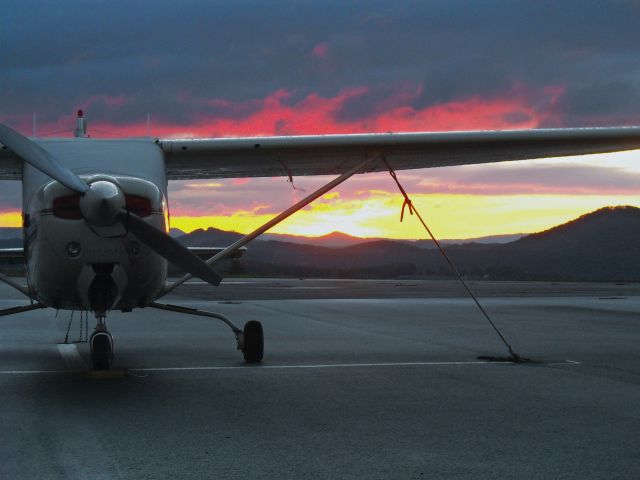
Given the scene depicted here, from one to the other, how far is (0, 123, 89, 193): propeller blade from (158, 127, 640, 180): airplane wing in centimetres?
253

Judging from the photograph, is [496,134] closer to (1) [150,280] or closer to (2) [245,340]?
(2) [245,340]

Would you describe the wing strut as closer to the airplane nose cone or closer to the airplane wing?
the airplane wing

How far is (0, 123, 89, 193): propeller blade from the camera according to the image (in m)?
7.08

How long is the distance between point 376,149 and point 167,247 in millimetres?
3640

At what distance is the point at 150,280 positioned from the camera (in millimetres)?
8031

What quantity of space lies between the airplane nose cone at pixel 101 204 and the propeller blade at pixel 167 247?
18cm

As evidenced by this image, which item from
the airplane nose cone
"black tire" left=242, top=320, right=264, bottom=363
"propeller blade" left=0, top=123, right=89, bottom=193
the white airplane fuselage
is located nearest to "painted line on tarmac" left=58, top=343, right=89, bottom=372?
the white airplane fuselage

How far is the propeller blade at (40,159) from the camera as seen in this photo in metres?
7.08

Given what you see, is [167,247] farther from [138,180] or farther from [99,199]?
[99,199]

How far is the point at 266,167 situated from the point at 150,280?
3745 millimetres

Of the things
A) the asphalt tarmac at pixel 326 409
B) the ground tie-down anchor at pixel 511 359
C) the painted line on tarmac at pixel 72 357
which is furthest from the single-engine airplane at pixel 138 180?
the ground tie-down anchor at pixel 511 359

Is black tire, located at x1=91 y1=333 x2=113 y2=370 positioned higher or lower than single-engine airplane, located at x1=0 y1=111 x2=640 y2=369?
lower

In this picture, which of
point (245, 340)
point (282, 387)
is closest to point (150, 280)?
point (282, 387)

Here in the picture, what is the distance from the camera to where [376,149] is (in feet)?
34.3
